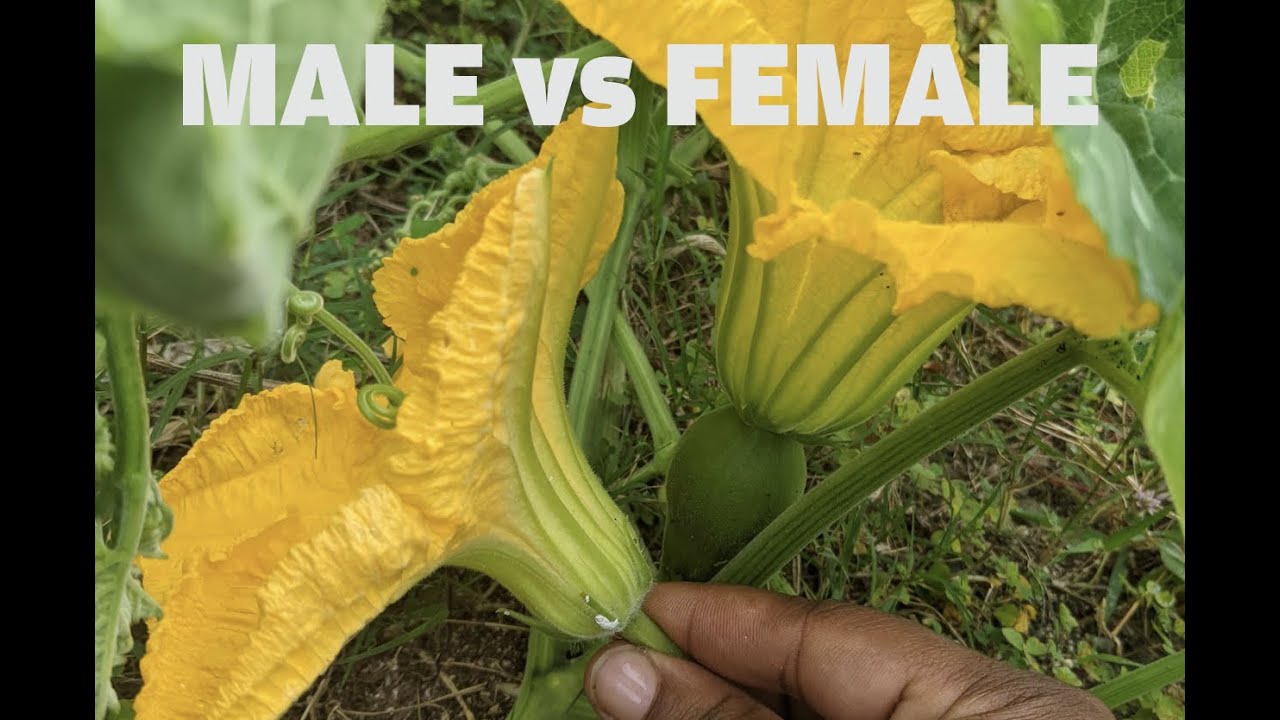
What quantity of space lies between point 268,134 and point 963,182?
2.09ft

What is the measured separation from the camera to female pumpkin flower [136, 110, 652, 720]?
77 centimetres

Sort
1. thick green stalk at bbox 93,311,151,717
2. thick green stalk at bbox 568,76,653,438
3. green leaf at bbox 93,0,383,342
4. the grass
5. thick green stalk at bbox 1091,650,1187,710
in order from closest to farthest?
green leaf at bbox 93,0,383,342, thick green stalk at bbox 93,311,151,717, thick green stalk at bbox 1091,650,1187,710, thick green stalk at bbox 568,76,653,438, the grass

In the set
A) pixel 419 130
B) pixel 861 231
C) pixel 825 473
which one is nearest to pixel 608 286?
pixel 419 130

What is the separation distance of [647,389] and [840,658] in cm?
52

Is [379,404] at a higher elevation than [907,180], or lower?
lower

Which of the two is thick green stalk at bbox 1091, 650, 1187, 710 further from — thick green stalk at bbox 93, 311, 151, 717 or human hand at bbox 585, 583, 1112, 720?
thick green stalk at bbox 93, 311, 151, 717

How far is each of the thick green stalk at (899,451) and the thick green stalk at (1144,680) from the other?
48 cm

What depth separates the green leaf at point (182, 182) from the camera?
1.33ft

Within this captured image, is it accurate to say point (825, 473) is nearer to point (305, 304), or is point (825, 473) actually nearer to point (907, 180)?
point (907, 180)

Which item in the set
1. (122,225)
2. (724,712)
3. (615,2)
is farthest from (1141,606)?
(122,225)

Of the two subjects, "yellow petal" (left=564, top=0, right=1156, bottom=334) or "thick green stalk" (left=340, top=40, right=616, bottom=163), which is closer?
"yellow petal" (left=564, top=0, right=1156, bottom=334)

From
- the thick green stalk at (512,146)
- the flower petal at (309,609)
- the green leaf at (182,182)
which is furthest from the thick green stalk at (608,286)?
the green leaf at (182,182)

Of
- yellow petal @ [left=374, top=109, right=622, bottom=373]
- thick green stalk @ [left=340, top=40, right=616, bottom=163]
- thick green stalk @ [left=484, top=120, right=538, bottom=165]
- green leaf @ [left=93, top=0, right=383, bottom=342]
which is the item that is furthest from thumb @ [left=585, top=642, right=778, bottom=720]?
thick green stalk @ [left=484, top=120, right=538, bottom=165]

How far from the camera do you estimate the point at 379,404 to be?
91 cm
